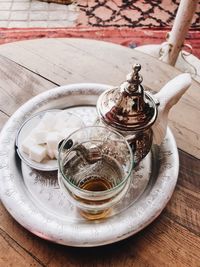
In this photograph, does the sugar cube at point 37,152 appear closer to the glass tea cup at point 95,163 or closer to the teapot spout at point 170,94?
the glass tea cup at point 95,163

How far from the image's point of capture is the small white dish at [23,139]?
667mm

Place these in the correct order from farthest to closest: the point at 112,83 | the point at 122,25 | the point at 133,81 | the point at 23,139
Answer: the point at 122,25 → the point at 112,83 → the point at 23,139 → the point at 133,81

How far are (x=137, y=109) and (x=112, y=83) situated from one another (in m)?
0.25

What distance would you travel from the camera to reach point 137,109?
605 mm

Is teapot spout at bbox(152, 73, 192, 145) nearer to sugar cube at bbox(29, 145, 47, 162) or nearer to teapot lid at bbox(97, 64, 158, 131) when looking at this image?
teapot lid at bbox(97, 64, 158, 131)

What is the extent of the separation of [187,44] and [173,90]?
1198mm

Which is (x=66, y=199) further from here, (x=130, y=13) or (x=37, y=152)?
(x=130, y=13)

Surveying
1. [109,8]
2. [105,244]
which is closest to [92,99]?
[105,244]

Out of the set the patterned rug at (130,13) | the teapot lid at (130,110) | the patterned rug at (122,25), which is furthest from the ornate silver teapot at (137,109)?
the patterned rug at (130,13)

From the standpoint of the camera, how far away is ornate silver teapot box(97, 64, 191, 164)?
1.99 ft

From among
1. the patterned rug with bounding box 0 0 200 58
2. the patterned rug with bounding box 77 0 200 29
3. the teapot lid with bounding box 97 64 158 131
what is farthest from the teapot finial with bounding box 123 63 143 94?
the patterned rug with bounding box 77 0 200 29

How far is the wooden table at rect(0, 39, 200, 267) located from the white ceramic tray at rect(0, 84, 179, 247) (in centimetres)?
2

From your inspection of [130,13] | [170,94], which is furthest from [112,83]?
[130,13]

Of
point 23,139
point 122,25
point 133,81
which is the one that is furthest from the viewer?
point 122,25
